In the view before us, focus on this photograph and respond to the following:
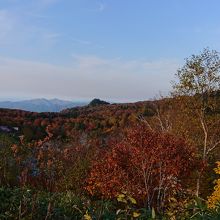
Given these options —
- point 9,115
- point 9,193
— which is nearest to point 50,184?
point 9,193

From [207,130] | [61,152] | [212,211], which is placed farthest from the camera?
[207,130]

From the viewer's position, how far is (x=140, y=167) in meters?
18.0

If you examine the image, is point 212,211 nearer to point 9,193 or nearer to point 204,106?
point 9,193

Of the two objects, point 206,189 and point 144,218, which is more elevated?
point 144,218

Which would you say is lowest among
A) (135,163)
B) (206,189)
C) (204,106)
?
(206,189)

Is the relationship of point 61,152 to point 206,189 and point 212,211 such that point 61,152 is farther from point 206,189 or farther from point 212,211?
point 212,211

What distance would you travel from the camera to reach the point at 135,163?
1778 centimetres

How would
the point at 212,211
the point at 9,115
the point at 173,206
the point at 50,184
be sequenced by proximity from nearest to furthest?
the point at 212,211 < the point at 173,206 < the point at 50,184 < the point at 9,115

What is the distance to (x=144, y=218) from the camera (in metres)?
6.71

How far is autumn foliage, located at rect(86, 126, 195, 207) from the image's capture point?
1744 centimetres

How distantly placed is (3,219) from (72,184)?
36.8 ft

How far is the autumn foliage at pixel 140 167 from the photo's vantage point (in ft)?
57.2

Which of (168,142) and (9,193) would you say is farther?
(168,142)

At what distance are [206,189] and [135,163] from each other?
619 centimetres
